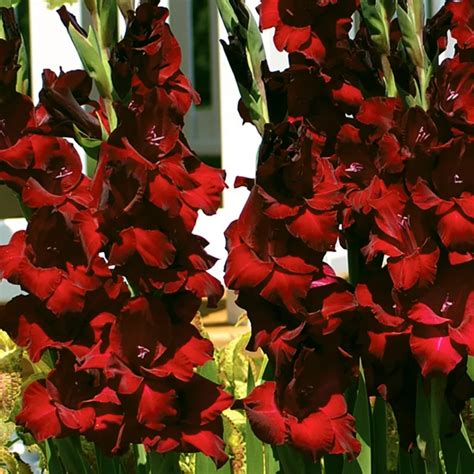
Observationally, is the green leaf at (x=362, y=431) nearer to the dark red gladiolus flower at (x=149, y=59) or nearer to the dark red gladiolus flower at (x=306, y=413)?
the dark red gladiolus flower at (x=306, y=413)

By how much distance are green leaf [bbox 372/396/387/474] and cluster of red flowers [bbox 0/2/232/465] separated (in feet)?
0.79

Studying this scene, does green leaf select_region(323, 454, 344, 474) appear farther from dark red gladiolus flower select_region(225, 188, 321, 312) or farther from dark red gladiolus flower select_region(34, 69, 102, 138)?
dark red gladiolus flower select_region(34, 69, 102, 138)

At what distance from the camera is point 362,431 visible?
1.19 metres

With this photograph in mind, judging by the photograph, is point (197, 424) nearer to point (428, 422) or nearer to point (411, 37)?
point (428, 422)

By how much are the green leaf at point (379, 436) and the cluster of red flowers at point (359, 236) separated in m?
0.17

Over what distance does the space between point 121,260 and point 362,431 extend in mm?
348

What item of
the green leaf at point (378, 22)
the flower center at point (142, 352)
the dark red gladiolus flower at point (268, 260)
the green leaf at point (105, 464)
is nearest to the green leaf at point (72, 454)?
the green leaf at point (105, 464)

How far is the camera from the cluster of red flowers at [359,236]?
1.04 m

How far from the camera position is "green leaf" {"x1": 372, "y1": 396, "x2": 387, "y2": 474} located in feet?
4.25

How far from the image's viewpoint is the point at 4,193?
562 centimetres

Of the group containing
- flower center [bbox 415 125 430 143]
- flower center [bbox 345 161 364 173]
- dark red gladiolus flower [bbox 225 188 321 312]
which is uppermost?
flower center [bbox 415 125 430 143]

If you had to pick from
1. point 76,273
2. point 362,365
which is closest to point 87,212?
point 76,273

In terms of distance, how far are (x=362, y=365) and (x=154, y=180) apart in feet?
1.01

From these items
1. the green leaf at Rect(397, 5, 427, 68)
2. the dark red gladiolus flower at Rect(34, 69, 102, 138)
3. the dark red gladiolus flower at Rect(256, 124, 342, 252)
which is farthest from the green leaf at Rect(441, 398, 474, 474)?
the dark red gladiolus flower at Rect(34, 69, 102, 138)
